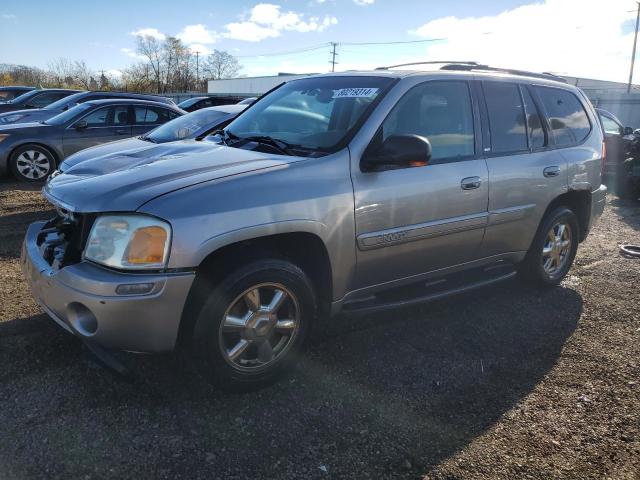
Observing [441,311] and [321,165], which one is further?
[441,311]

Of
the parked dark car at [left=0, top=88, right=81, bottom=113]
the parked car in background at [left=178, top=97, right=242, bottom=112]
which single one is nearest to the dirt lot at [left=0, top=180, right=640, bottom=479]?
the parked car in background at [left=178, top=97, right=242, bottom=112]

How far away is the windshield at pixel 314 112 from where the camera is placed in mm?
3398

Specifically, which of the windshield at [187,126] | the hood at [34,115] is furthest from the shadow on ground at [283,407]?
the hood at [34,115]

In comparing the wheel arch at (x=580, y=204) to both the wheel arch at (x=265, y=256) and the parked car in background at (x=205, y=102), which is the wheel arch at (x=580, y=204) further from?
the parked car in background at (x=205, y=102)

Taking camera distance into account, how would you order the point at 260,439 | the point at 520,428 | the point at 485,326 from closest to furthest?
the point at 260,439 → the point at 520,428 → the point at 485,326

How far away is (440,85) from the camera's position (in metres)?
3.75

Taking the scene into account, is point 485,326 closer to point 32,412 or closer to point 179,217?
Answer: point 179,217

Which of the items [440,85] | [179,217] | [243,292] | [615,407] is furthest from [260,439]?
[440,85]

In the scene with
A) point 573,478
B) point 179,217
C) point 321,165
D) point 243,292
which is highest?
point 321,165

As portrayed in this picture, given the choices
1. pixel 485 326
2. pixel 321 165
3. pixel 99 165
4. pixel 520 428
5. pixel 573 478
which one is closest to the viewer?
pixel 573 478

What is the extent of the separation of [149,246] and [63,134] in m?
7.75

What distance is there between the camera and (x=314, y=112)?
3730 mm

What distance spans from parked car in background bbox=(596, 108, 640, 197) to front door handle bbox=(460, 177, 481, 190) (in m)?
7.88

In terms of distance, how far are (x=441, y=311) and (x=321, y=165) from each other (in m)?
1.93
